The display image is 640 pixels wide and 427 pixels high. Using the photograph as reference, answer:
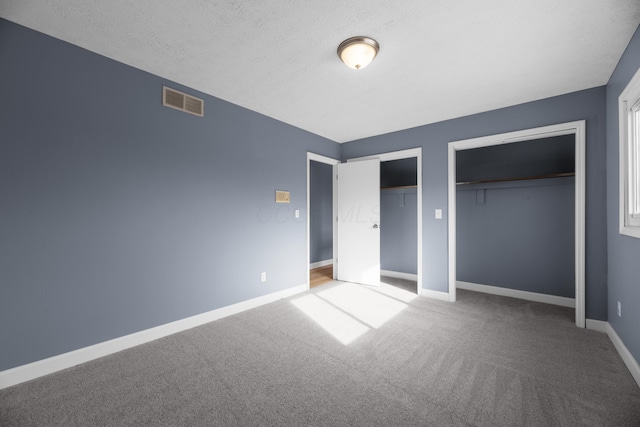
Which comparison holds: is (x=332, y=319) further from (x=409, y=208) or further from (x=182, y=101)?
(x=182, y=101)

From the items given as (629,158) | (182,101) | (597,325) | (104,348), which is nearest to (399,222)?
(597,325)

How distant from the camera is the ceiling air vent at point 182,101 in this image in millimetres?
2748

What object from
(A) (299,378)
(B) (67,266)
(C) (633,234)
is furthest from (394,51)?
(B) (67,266)

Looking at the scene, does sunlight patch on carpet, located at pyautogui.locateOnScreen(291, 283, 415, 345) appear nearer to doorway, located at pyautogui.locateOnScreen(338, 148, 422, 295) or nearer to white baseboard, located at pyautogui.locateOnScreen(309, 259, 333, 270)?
doorway, located at pyautogui.locateOnScreen(338, 148, 422, 295)

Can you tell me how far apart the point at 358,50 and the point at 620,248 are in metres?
2.86

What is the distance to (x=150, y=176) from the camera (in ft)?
8.66

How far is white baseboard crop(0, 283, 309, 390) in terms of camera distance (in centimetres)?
196

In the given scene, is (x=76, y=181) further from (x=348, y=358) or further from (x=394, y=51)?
(x=394, y=51)

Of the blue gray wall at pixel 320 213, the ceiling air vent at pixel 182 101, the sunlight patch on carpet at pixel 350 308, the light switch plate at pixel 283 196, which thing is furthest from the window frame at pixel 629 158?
the blue gray wall at pixel 320 213

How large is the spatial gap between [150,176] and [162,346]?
162 centimetres

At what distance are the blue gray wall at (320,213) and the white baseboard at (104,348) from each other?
2838mm

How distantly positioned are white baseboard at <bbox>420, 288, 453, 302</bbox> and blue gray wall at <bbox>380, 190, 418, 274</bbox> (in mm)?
886

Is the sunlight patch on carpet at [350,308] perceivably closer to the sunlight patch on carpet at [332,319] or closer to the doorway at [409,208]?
the sunlight patch on carpet at [332,319]

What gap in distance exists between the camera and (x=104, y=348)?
233 centimetres
